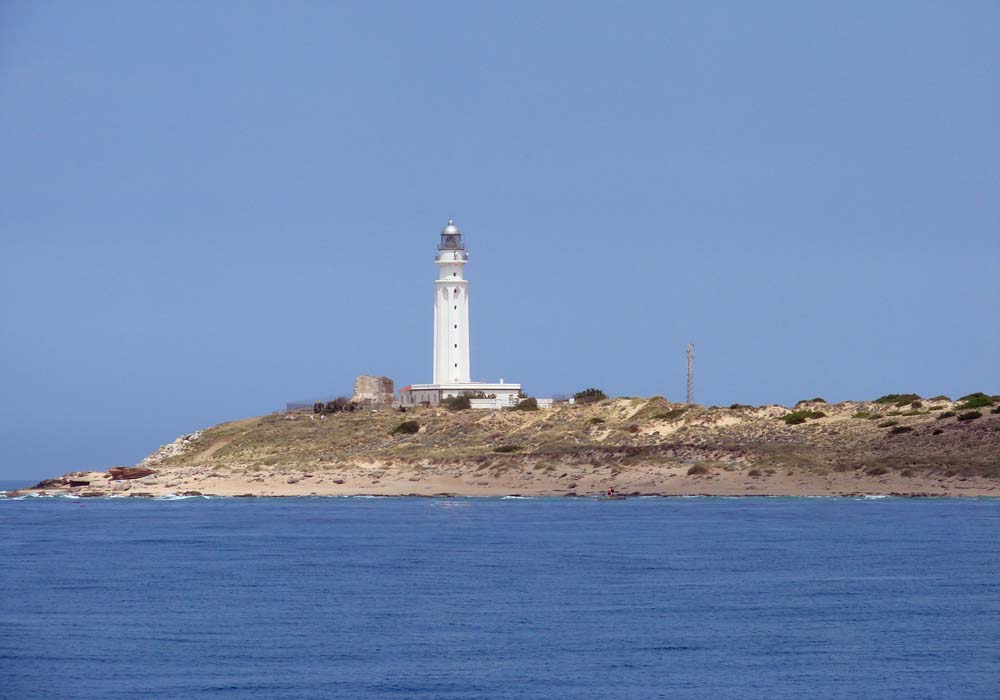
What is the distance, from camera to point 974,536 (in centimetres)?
5416

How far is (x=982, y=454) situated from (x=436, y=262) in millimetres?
42320

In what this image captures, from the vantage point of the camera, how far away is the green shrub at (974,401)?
8712 cm

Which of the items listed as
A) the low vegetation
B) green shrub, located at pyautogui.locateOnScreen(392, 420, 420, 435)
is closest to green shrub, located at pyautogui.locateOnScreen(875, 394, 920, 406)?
the low vegetation

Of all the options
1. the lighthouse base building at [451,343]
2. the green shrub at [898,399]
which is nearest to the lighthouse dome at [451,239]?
the lighthouse base building at [451,343]

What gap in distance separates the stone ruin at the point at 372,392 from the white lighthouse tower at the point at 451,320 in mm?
4079

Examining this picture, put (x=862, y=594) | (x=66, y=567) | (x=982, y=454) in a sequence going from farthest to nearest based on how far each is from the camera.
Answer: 1. (x=982, y=454)
2. (x=66, y=567)
3. (x=862, y=594)

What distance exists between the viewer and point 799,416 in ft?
295

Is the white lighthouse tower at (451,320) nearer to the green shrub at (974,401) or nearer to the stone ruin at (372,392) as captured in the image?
the stone ruin at (372,392)

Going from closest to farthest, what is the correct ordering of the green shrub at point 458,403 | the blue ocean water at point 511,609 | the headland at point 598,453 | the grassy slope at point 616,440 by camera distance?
the blue ocean water at point 511,609 < the headland at point 598,453 < the grassy slope at point 616,440 < the green shrub at point 458,403

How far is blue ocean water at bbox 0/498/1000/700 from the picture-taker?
96.2 feet

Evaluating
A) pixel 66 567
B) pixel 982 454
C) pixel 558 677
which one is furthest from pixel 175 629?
pixel 982 454

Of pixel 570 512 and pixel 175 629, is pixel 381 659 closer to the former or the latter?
Answer: pixel 175 629

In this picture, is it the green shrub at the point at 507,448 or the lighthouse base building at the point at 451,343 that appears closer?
the green shrub at the point at 507,448

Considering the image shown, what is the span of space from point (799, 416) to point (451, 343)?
2601 cm
